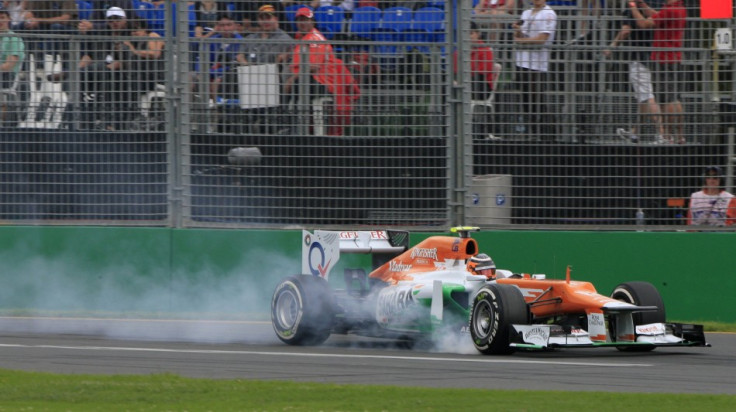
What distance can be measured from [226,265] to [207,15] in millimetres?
2757

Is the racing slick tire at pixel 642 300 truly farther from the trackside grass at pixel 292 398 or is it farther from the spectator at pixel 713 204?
the spectator at pixel 713 204

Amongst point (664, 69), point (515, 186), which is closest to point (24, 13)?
point (515, 186)

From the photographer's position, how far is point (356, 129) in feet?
42.0

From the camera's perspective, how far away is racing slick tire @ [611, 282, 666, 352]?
952cm

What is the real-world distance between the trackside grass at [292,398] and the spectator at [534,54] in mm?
6019

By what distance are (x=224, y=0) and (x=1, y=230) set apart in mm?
3620

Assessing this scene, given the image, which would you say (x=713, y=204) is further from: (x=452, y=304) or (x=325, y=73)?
(x=325, y=73)

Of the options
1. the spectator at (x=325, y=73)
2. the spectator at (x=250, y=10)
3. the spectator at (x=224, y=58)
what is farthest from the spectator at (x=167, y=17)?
the spectator at (x=325, y=73)

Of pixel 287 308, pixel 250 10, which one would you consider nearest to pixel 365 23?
pixel 250 10

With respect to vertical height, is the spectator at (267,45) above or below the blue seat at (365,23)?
below

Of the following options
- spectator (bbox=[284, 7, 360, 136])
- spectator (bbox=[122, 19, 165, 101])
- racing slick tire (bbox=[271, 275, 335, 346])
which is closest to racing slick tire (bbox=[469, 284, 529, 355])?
racing slick tire (bbox=[271, 275, 335, 346])

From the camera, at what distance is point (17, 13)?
43.8 ft

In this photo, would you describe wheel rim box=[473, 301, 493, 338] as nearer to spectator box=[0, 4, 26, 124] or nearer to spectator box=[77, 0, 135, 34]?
spectator box=[77, 0, 135, 34]

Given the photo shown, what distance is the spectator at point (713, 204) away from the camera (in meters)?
12.4
